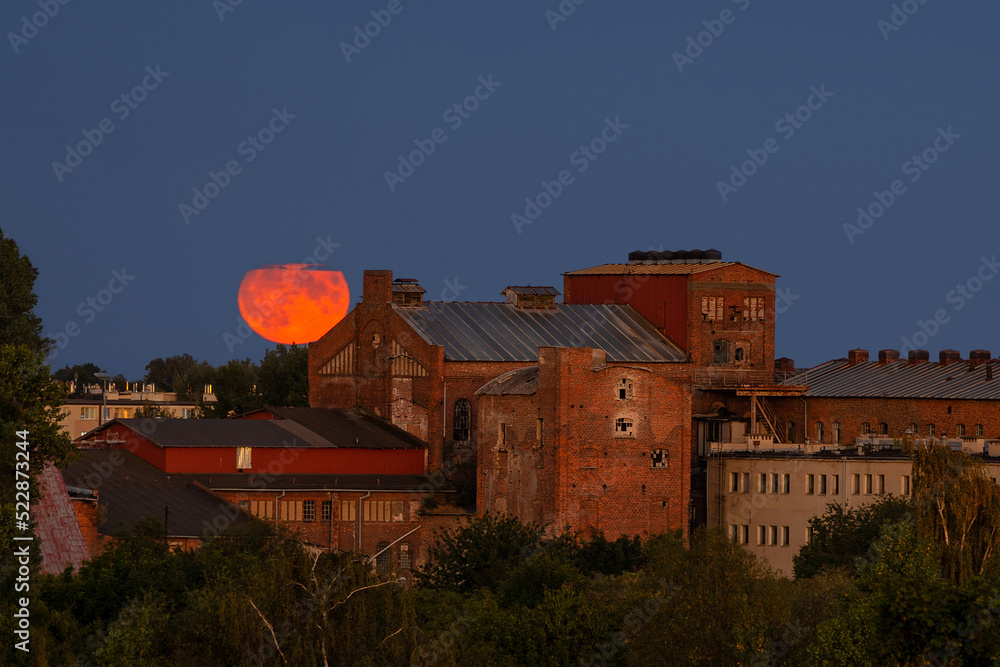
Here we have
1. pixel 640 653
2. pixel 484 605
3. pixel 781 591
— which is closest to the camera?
pixel 640 653

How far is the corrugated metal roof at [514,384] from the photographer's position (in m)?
74.2

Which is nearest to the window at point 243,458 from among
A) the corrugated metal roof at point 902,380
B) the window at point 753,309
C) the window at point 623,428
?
the window at point 623,428

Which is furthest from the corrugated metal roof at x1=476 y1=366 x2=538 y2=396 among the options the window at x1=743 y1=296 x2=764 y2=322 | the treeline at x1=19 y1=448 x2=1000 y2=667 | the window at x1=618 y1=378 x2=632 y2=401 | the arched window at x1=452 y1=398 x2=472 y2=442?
the treeline at x1=19 y1=448 x2=1000 y2=667

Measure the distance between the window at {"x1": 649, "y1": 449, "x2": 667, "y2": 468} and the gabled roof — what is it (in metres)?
17.5

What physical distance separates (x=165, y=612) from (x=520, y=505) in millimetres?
33387

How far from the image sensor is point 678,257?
91.7 metres

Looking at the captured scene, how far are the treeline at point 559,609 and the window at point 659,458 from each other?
61.6 ft

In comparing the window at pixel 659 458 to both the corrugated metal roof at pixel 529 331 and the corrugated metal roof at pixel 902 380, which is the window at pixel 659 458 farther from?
the corrugated metal roof at pixel 902 380

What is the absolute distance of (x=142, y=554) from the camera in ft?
160

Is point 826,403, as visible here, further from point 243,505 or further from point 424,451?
point 243,505

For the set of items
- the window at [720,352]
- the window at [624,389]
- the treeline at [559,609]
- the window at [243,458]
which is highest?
the window at [720,352]

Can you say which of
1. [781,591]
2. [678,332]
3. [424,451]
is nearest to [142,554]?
[781,591]

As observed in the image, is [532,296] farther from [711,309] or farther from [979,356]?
[979,356]

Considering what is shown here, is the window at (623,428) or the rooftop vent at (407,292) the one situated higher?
the rooftop vent at (407,292)
